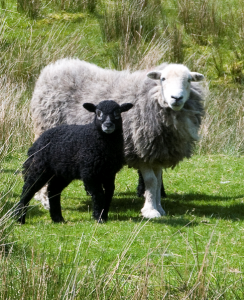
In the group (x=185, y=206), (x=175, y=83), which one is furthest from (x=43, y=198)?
(x=175, y=83)

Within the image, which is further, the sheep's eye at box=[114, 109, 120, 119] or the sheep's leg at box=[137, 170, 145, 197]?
the sheep's leg at box=[137, 170, 145, 197]

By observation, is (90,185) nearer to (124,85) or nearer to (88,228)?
(88,228)

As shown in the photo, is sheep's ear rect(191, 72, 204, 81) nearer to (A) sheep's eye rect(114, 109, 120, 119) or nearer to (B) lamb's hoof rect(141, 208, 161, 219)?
(A) sheep's eye rect(114, 109, 120, 119)

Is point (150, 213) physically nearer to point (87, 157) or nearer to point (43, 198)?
point (87, 157)

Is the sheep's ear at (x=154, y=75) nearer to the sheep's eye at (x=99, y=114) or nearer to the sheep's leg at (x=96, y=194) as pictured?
the sheep's eye at (x=99, y=114)

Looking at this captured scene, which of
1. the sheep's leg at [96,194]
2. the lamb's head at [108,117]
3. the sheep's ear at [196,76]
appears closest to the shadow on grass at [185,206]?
the sheep's leg at [96,194]

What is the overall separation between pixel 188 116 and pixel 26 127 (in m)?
4.25

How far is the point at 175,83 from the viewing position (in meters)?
5.52

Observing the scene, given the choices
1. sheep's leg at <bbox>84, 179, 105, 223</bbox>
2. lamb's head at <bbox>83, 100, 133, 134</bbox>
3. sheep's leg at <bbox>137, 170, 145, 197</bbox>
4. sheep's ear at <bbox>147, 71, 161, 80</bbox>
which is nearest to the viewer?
lamb's head at <bbox>83, 100, 133, 134</bbox>

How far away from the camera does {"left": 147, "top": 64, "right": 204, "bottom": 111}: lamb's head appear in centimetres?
541

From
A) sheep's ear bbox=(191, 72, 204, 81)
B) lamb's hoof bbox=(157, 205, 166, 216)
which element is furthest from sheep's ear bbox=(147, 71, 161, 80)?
lamb's hoof bbox=(157, 205, 166, 216)

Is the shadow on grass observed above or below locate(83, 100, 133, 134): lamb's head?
below

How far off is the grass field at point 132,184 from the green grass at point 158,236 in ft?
0.05

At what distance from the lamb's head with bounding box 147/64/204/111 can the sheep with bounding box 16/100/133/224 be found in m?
0.50
